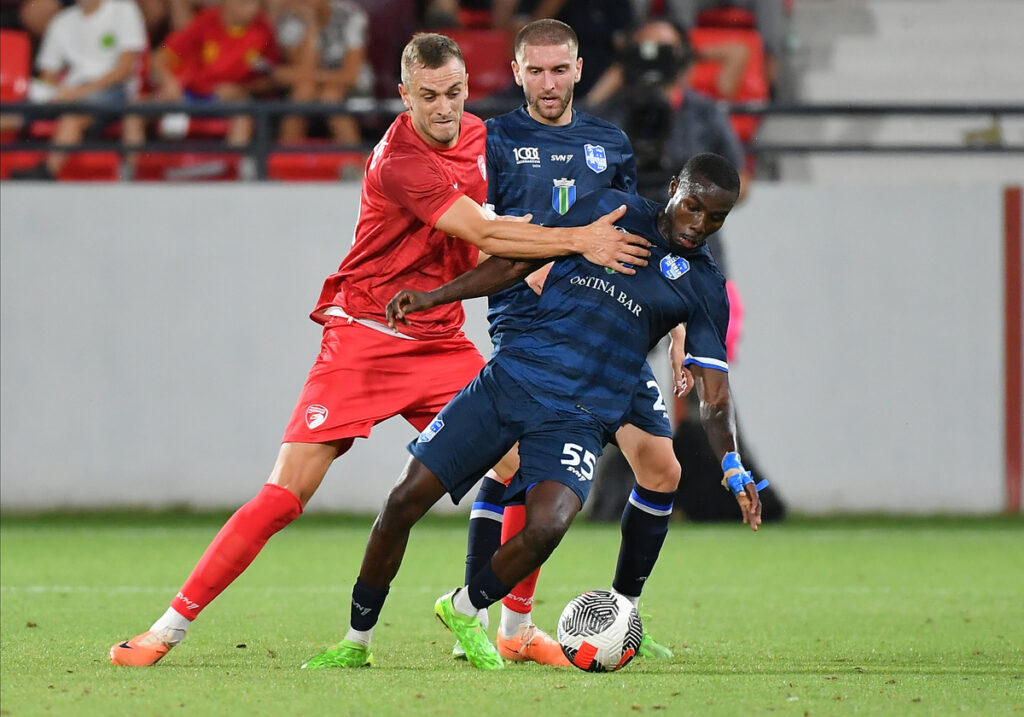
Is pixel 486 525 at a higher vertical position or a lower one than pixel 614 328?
lower

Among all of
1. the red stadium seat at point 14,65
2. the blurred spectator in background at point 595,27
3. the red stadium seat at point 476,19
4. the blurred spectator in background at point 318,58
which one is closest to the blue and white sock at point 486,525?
the blurred spectator in background at point 318,58

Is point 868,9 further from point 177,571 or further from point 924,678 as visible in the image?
point 924,678

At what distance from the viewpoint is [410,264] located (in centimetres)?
564

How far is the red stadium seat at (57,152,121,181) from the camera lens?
11969 millimetres

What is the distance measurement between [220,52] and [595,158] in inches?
276

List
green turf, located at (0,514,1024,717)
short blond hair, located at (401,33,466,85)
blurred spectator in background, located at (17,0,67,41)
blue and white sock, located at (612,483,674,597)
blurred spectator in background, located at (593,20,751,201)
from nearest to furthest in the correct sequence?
1. green turf, located at (0,514,1024,717)
2. short blond hair, located at (401,33,466,85)
3. blue and white sock, located at (612,483,674,597)
4. blurred spectator in background, located at (593,20,751,201)
5. blurred spectator in background, located at (17,0,67,41)

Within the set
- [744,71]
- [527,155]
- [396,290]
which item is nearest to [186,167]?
[744,71]

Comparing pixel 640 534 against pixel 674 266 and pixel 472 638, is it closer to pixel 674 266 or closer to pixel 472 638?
pixel 472 638

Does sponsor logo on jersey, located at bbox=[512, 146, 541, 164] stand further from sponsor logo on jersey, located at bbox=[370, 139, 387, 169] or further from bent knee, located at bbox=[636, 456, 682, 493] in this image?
bent knee, located at bbox=[636, 456, 682, 493]

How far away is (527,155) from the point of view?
19.6 ft

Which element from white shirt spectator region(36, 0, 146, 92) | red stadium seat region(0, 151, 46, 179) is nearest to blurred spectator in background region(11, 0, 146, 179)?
white shirt spectator region(36, 0, 146, 92)

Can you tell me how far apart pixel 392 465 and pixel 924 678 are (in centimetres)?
648

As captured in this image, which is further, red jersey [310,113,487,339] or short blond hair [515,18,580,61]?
short blond hair [515,18,580,61]

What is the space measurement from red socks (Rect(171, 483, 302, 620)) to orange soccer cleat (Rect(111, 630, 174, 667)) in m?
0.12
